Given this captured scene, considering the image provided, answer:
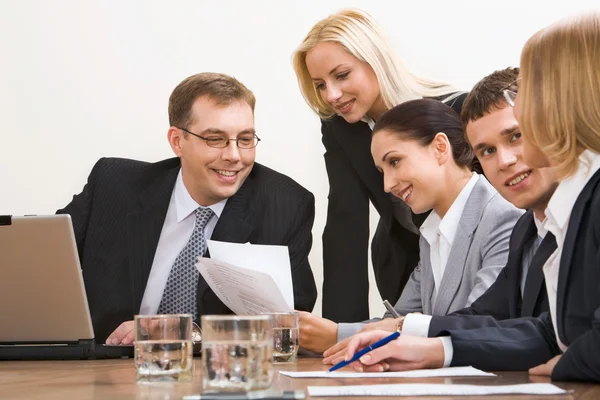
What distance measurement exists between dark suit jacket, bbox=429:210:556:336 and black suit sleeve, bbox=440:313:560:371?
4.6 inches

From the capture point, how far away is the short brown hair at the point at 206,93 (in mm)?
2881

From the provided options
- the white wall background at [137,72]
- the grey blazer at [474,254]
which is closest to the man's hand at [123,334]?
the grey blazer at [474,254]

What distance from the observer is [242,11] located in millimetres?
4012

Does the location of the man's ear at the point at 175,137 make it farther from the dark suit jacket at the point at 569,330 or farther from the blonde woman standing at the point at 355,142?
the dark suit jacket at the point at 569,330

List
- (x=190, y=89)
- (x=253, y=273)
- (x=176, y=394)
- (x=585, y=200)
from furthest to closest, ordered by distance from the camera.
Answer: (x=190, y=89), (x=253, y=273), (x=585, y=200), (x=176, y=394)

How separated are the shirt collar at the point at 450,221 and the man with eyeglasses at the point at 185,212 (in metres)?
0.50

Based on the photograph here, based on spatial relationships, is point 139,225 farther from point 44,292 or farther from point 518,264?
point 518,264

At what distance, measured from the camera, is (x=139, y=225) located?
2816 millimetres

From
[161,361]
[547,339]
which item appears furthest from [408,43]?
[161,361]

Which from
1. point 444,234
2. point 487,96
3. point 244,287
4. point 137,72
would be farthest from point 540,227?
point 137,72

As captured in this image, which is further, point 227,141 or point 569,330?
point 227,141

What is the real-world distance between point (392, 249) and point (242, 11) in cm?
151

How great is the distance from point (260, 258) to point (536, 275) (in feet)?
2.63

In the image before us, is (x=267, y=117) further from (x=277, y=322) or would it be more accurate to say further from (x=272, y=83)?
(x=277, y=322)
